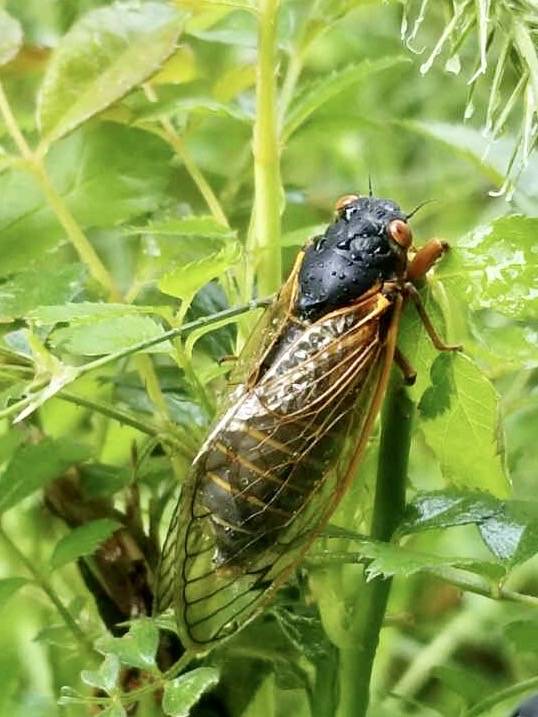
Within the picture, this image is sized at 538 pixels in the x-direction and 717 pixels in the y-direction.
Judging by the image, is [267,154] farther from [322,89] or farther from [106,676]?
[106,676]

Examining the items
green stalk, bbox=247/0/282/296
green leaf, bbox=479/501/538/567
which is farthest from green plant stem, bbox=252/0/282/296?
green leaf, bbox=479/501/538/567

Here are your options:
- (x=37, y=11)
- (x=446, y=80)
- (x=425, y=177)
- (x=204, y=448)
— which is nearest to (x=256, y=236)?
(x=204, y=448)

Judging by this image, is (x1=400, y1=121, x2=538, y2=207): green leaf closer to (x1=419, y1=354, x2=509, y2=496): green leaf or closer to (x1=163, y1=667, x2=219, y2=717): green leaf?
(x1=419, y1=354, x2=509, y2=496): green leaf

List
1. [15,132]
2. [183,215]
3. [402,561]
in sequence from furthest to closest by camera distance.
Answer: [183,215]
[15,132]
[402,561]

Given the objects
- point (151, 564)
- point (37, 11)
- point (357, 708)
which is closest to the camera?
point (357, 708)

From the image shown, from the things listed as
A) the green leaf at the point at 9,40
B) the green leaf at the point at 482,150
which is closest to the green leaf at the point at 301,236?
the green leaf at the point at 482,150

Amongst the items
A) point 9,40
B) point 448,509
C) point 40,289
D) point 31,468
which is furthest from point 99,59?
point 448,509

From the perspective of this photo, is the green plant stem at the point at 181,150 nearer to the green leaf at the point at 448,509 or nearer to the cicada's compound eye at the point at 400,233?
the cicada's compound eye at the point at 400,233

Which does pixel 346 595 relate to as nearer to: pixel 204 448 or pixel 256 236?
pixel 204 448
